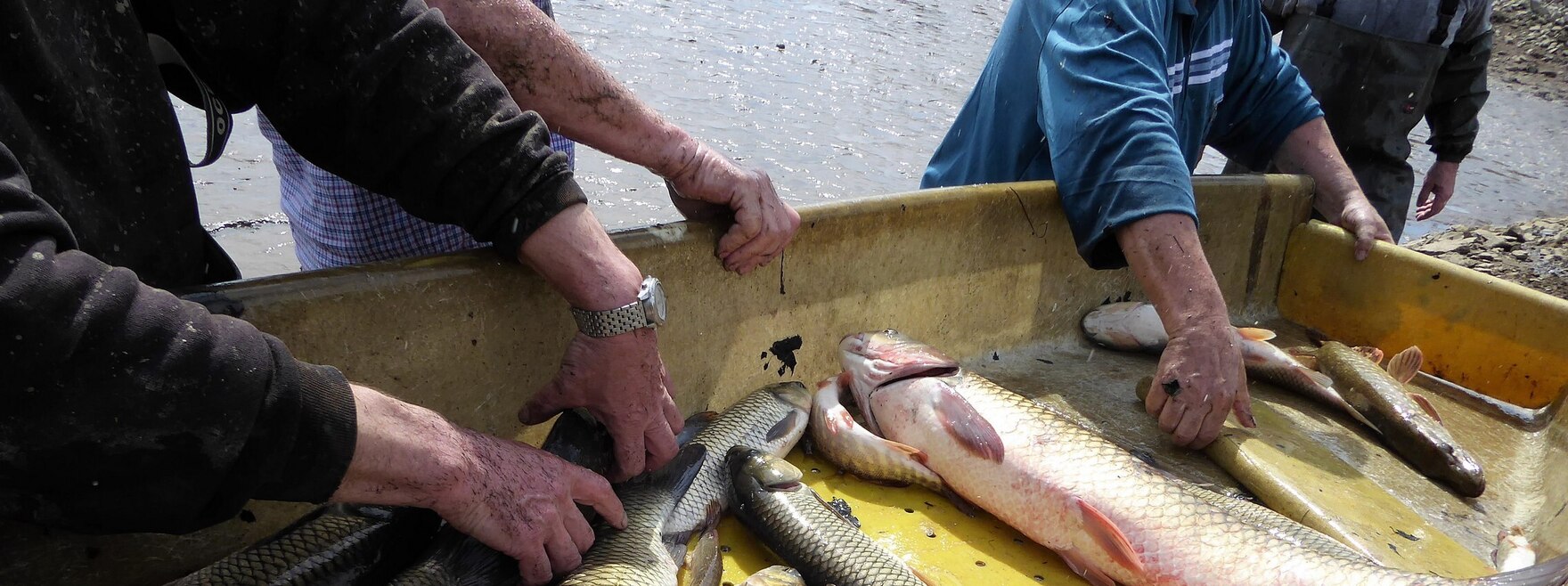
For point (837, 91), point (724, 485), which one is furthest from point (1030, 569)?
point (837, 91)

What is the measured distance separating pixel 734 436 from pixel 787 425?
0.59 feet

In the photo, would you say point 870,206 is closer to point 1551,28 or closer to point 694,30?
point 694,30

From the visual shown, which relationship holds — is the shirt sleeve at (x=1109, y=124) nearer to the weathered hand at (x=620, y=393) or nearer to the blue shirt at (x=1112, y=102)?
the blue shirt at (x=1112, y=102)

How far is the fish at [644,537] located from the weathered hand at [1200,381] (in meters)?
1.58

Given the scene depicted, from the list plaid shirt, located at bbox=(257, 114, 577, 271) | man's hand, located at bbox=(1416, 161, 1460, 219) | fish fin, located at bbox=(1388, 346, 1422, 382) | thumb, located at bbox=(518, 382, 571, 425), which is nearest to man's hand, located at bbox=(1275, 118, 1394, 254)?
fish fin, located at bbox=(1388, 346, 1422, 382)

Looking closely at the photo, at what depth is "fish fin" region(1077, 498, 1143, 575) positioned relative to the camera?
2.40m

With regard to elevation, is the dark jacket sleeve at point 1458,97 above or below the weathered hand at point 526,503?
above

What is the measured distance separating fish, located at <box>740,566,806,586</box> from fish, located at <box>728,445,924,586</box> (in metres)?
0.06

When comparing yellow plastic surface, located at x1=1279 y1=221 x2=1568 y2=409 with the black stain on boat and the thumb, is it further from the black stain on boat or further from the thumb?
the thumb

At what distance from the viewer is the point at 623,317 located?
2.10m

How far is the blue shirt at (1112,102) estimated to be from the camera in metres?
3.19

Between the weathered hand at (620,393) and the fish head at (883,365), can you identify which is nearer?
the weathered hand at (620,393)

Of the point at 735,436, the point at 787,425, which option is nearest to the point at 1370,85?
the point at 787,425

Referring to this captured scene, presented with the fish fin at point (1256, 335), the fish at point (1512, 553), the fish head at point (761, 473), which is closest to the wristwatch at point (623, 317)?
the fish head at point (761, 473)
